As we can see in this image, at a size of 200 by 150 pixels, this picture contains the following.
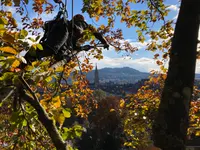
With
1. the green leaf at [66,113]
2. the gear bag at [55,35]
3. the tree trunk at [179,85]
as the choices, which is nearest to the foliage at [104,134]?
the gear bag at [55,35]

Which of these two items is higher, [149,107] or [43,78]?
[43,78]

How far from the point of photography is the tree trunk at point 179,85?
2.14 m

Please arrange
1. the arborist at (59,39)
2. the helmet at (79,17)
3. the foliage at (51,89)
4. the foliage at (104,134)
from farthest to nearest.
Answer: the foliage at (104,134)
the helmet at (79,17)
the arborist at (59,39)
the foliage at (51,89)

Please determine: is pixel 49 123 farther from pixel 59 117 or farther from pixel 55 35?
pixel 55 35

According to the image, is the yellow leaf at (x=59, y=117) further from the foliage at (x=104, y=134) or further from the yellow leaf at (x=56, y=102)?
the foliage at (x=104, y=134)

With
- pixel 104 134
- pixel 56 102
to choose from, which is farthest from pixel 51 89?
pixel 104 134

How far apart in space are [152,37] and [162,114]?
4592mm

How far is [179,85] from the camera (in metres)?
2.20

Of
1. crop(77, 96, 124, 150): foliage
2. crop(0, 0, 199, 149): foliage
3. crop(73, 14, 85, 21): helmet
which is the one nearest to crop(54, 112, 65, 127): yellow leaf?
crop(0, 0, 199, 149): foliage

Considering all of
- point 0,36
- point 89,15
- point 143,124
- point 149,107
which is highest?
point 89,15

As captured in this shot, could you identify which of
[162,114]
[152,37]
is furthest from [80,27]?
[162,114]

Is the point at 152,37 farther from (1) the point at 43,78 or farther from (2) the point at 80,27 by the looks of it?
(1) the point at 43,78

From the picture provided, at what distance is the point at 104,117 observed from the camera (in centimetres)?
3909

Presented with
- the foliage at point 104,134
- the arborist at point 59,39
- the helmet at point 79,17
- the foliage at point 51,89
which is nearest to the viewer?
the foliage at point 51,89
